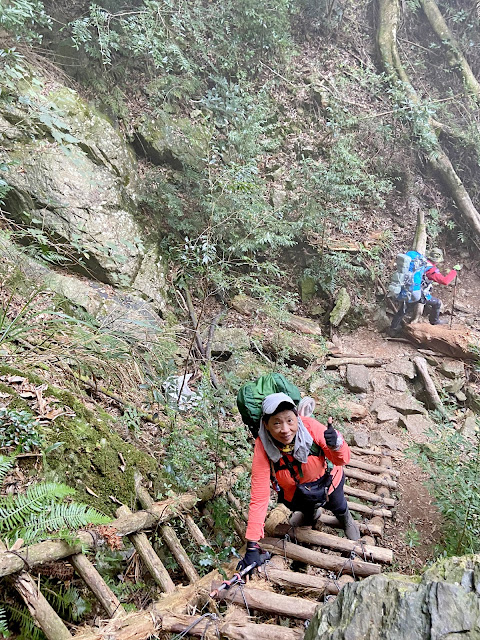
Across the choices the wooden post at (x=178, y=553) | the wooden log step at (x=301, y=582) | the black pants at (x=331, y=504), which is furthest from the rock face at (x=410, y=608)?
the black pants at (x=331, y=504)

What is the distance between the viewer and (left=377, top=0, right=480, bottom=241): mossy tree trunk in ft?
31.5

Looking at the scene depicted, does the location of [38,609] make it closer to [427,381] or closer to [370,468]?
[370,468]

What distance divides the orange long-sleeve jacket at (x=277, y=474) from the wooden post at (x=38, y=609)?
1098 mm

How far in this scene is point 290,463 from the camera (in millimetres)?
2699

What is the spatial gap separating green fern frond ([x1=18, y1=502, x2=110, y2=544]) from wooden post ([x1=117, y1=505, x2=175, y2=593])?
0.49 metres

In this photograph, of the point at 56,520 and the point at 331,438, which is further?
the point at 331,438

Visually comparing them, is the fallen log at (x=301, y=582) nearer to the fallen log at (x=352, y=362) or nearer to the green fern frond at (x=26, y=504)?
the green fern frond at (x=26, y=504)

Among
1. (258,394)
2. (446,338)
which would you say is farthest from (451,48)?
(258,394)

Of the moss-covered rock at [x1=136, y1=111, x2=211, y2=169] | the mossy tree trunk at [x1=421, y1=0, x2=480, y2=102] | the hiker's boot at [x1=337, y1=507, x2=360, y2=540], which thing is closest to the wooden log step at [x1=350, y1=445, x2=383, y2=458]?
the hiker's boot at [x1=337, y1=507, x2=360, y2=540]

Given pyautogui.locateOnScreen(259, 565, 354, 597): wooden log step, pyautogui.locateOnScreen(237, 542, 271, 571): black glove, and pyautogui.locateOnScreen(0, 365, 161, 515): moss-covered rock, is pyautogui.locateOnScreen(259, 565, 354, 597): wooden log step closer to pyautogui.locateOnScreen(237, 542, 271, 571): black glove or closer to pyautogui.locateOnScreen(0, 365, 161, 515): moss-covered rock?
pyautogui.locateOnScreen(237, 542, 271, 571): black glove

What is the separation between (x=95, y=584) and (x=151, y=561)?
0.40 meters

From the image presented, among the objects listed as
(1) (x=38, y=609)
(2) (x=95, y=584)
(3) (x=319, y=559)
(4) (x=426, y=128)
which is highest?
(4) (x=426, y=128)

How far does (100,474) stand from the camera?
8.94 ft

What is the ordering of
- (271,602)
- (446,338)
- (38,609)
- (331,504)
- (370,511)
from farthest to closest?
(446,338), (370,511), (331,504), (271,602), (38,609)
